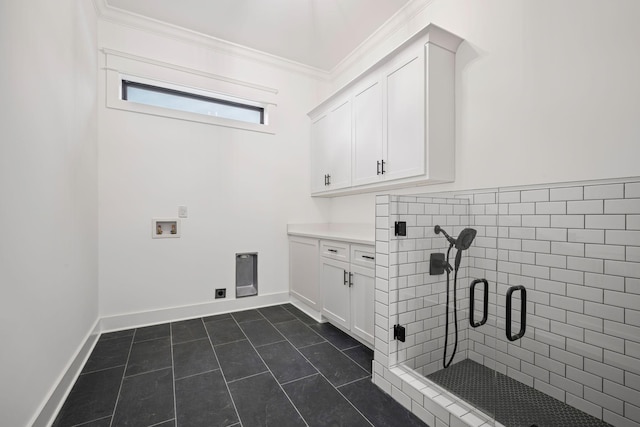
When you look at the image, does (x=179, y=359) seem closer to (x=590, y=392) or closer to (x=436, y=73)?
(x=590, y=392)

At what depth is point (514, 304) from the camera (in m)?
1.50

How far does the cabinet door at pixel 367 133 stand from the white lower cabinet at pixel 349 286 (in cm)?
69

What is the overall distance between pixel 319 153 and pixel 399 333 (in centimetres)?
227

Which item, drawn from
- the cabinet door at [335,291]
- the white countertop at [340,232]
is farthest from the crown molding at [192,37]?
the cabinet door at [335,291]

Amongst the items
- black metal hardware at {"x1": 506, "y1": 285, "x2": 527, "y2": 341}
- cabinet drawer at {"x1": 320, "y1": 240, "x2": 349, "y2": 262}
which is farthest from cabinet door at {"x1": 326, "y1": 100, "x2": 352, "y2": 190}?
black metal hardware at {"x1": 506, "y1": 285, "x2": 527, "y2": 341}

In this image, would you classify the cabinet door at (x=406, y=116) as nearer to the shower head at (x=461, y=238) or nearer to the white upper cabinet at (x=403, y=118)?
the white upper cabinet at (x=403, y=118)

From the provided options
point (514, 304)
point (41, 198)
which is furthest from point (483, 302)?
point (41, 198)

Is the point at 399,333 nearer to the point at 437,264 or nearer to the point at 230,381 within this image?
the point at 437,264

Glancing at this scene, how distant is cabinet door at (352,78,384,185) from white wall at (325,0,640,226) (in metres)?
0.57

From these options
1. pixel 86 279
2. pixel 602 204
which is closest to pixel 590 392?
pixel 602 204

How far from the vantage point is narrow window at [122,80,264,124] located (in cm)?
275

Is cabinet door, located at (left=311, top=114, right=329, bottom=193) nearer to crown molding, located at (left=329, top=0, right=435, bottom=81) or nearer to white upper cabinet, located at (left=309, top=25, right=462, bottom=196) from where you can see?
white upper cabinet, located at (left=309, top=25, right=462, bottom=196)

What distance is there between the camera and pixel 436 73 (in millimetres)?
1973

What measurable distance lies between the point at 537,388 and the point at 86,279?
9.93 feet
